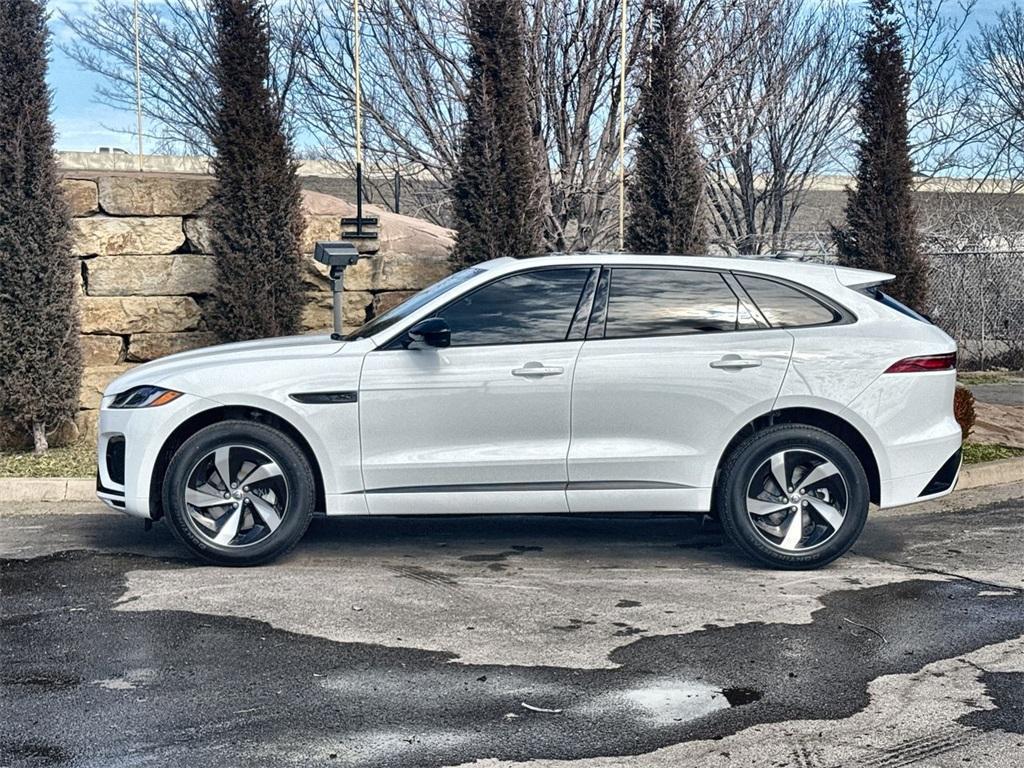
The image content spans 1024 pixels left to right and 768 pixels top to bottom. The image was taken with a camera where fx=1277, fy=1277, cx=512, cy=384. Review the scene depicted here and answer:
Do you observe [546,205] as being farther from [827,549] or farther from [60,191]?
[827,549]

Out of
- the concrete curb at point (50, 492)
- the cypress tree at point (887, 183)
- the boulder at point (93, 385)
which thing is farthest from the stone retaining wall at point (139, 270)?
the cypress tree at point (887, 183)

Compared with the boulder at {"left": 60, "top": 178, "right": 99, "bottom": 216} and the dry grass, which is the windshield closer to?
the dry grass

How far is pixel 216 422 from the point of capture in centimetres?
686

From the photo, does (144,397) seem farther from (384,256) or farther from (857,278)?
(384,256)

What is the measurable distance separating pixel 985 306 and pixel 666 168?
21.3ft

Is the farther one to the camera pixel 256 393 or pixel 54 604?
pixel 256 393

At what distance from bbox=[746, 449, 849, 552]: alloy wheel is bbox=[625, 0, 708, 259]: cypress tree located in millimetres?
5807

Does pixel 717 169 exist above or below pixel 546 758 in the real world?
above

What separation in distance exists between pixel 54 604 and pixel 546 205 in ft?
30.8

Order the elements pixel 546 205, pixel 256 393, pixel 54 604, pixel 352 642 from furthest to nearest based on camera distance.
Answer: pixel 546 205 < pixel 256 393 < pixel 54 604 < pixel 352 642

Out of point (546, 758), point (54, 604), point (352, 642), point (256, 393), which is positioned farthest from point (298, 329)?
point (546, 758)

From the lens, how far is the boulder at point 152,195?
11.8m

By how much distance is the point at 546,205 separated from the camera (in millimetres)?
14562

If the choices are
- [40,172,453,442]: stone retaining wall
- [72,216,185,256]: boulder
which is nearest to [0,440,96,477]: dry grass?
[40,172,453,442]: stone retaining wall
